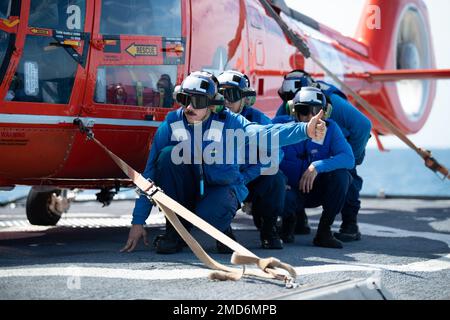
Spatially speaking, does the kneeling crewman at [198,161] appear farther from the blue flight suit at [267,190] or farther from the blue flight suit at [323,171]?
the blue flight suit at [323,171]

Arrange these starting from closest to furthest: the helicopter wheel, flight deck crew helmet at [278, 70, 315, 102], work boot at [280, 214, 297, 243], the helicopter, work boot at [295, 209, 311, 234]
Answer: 1. the helicopter
2. work boot at [280, 214, 297, 243]
3. flight deck crew helmet at [278, 70, 315, 102]
4. work boot at [295, 209, 311, 234]
5. the helicopter wheel

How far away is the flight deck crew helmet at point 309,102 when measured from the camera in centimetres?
654

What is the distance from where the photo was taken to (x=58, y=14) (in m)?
6.12

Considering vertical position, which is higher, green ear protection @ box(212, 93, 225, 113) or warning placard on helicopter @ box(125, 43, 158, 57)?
warning placard on helicopter @ box(125, 43, 158, 57)

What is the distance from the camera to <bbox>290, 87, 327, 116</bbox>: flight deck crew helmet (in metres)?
6.54

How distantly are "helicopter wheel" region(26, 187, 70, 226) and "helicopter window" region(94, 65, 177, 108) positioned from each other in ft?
7.22

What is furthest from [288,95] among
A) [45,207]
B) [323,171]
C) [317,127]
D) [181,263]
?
[45,207]

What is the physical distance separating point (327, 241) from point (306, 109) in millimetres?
1085

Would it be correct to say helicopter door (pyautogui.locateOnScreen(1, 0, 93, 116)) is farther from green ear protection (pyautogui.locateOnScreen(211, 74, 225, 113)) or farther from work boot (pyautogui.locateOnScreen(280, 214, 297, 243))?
work boot (pyautogui.locateOnScreen(280, 214, 297, 243))

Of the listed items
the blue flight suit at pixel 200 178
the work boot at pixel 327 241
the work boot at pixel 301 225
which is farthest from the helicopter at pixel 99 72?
Answer: the work boot at pixel 327 241

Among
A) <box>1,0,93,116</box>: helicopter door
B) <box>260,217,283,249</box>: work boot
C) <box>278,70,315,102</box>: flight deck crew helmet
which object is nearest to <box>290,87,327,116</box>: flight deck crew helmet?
<box>278,70,315,102</box>: flight deck crew helmet

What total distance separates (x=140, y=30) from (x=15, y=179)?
158 cm

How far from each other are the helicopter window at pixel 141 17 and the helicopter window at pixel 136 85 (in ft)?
0.97

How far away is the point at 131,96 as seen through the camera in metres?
6.66
